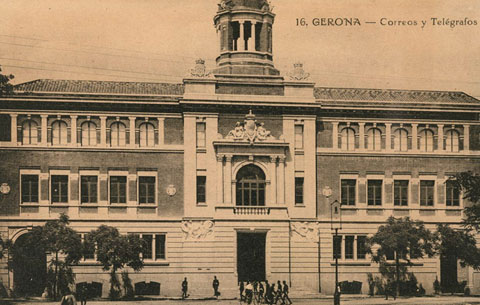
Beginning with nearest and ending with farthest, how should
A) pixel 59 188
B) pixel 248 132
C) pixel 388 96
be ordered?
pixel 59 188
pixel 248 132
pixel 388 96

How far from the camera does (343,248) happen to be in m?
60.7

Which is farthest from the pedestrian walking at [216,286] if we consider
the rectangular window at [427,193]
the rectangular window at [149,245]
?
the rectangular window at [427,193]

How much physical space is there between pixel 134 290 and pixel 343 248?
46.7 ft

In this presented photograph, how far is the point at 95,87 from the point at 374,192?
66.5 ft

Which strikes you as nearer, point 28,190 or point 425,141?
point 28,190

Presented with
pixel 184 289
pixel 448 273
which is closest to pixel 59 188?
pixel 184 289

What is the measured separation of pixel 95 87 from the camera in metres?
61.1

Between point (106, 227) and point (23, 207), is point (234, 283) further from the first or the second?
point (23, 207)

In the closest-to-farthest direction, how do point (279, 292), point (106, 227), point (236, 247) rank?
1. point (279, 292)
2. point (106, 227)
3. point (236, 247)

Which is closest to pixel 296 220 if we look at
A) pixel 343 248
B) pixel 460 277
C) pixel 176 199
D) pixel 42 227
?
pixel 343 248

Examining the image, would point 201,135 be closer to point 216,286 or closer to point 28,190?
point 216,286

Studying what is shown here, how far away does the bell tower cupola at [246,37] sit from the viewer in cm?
6234

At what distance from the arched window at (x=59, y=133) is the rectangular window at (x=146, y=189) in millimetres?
5630

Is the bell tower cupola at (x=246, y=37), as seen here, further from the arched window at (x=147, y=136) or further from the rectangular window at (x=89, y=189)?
the rectangular window at (x=89, y=189)
